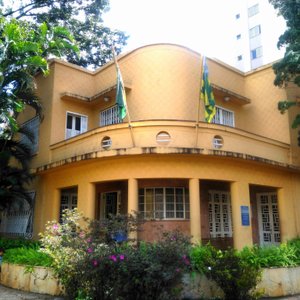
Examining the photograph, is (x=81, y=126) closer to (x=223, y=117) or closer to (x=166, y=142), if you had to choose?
(x=166, y=142)

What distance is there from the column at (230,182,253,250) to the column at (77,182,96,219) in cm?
446

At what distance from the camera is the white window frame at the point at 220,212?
44.2 feet

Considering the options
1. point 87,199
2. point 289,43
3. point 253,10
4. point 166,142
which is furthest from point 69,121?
point 253,10

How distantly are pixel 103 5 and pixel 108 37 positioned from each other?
116 inches

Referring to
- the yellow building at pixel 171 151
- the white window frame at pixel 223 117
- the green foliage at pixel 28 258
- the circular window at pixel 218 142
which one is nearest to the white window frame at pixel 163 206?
the yellow building at pixel 171 151

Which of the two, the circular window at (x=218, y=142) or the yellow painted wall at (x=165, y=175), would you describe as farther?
the circular window at (x=218, y=142)

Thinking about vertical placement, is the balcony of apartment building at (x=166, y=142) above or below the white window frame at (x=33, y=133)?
below

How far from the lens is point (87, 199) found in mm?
11711

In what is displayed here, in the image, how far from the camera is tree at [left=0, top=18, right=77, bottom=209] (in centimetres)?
1238

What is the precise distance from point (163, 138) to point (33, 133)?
6.67 m

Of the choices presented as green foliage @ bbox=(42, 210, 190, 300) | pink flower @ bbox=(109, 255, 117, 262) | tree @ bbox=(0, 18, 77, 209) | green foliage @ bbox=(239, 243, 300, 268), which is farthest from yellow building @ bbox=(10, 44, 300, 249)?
pink flower @ bbox=(109, 255, 117, 262)

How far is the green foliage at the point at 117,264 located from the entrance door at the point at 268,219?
8.62 meters

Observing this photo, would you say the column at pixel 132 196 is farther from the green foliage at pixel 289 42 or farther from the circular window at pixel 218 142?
the green foliage at pixel 289 42

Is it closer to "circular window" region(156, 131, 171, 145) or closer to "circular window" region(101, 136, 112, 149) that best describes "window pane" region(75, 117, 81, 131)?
"circular window" region(101, 136, 112, 149)
